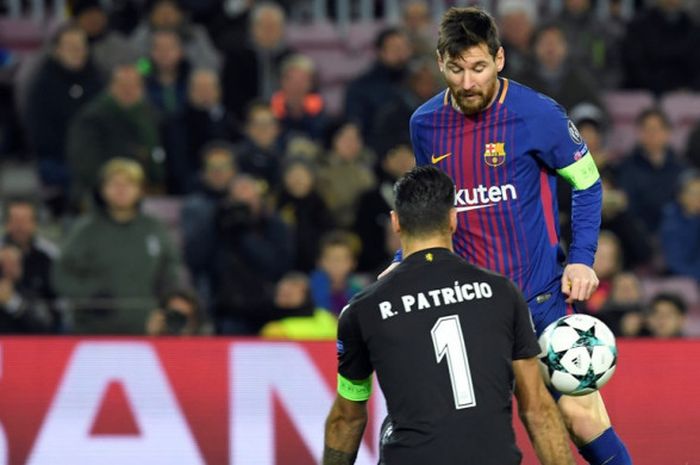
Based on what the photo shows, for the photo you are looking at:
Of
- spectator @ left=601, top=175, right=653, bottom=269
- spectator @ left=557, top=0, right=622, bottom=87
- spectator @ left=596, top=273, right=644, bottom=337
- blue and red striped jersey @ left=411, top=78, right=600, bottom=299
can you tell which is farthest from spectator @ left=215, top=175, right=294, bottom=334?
blue and red striped jersey @ left=411, top=78, right=600, bottom=299

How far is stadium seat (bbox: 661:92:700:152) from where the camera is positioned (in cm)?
1334

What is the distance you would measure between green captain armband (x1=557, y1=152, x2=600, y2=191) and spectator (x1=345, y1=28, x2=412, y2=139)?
6.53 m

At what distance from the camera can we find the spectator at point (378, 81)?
1270cm

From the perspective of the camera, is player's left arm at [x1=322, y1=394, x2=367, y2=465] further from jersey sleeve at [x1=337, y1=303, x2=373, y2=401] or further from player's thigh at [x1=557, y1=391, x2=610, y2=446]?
player's thigh at [x1=557, y1=391, x2=610, y2=446]

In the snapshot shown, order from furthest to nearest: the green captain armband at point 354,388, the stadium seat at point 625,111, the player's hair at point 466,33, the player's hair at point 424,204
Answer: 1. the stadium seat at point 625,111
2. the player's hair at point 466,33
3. the green captain armband at point 354,388
4. the player's hair at point 424,204

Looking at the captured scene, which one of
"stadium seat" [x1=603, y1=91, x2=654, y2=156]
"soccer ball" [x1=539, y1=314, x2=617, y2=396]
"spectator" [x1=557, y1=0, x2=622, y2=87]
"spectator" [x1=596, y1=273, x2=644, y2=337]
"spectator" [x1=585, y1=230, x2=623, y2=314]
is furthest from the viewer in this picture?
"spectator" [x1=557, y1=0, x2=622, y2=87]

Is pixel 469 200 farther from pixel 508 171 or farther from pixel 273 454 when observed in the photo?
pixel 273 454

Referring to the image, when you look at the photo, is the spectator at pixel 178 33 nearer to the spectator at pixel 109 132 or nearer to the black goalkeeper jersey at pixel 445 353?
the spectator at pixel 109 132

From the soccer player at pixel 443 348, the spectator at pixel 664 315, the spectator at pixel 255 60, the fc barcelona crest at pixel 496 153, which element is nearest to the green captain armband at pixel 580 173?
the fc barcelona crest at pixel 496 153

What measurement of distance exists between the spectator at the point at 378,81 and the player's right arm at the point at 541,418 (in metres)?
7.15

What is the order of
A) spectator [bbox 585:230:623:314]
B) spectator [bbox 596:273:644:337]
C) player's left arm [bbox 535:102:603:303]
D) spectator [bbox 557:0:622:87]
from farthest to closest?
1. spectator [bbox 557:0:622:87]
2. spectator [bbox 585:230:623:314]
3. spectator [bbox 596:273:644:337]
4. player's left arm [bbox 535:102:603:303]

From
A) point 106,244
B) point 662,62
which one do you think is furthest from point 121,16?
point 662,62

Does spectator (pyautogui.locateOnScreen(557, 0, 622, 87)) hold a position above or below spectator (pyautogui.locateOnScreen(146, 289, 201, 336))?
above

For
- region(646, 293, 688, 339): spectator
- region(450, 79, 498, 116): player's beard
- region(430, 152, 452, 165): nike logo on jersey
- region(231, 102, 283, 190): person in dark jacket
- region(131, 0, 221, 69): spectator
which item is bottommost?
region(646, 293, 688, 339): spectator
